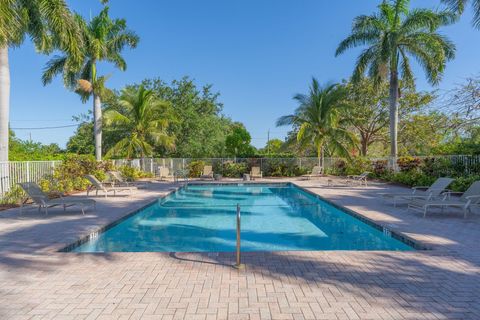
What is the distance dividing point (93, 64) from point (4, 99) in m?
8.56

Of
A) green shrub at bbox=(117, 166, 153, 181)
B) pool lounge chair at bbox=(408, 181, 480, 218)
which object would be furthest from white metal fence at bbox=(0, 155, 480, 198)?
pool lounge chair at bbox=(408, 181, 480, 218)

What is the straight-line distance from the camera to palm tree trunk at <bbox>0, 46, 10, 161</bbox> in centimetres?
1084

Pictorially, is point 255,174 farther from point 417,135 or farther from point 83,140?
point 83,140

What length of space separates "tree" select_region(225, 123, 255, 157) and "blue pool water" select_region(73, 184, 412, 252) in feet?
45.6

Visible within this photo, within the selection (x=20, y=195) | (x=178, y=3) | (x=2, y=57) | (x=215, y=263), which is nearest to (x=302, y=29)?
(x=178, y=3)

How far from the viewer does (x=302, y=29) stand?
1905 cm

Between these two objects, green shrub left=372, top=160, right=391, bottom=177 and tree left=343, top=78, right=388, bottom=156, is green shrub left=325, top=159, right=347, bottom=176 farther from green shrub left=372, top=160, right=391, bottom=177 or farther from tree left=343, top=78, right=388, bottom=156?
tree left=343, top=78, right=388, bottom=156

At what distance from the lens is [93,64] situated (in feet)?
61.4

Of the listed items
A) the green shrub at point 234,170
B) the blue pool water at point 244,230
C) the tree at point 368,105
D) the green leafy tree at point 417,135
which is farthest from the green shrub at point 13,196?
the green leafy tree at point 417,135

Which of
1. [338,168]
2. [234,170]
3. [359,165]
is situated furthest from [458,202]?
[234,170]

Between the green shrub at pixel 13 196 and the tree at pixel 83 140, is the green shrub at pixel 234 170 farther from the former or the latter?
the tree at pixel 83 140

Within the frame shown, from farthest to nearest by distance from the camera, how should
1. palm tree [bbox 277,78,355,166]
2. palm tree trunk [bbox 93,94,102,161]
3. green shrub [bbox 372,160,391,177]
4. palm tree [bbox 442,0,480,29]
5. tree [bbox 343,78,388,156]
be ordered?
tree [bbox 343,78,388,156]
palm tree [bbox 277,78,355,166]
green shrub [bbox 372,160,391,177]
palm tree trunk [bbox 93,94,102,161]
palm tree [bbox 442,0,480,29]

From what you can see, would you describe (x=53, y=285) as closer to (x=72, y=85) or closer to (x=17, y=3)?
(x=17, y=3)

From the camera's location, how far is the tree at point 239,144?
2577cm
